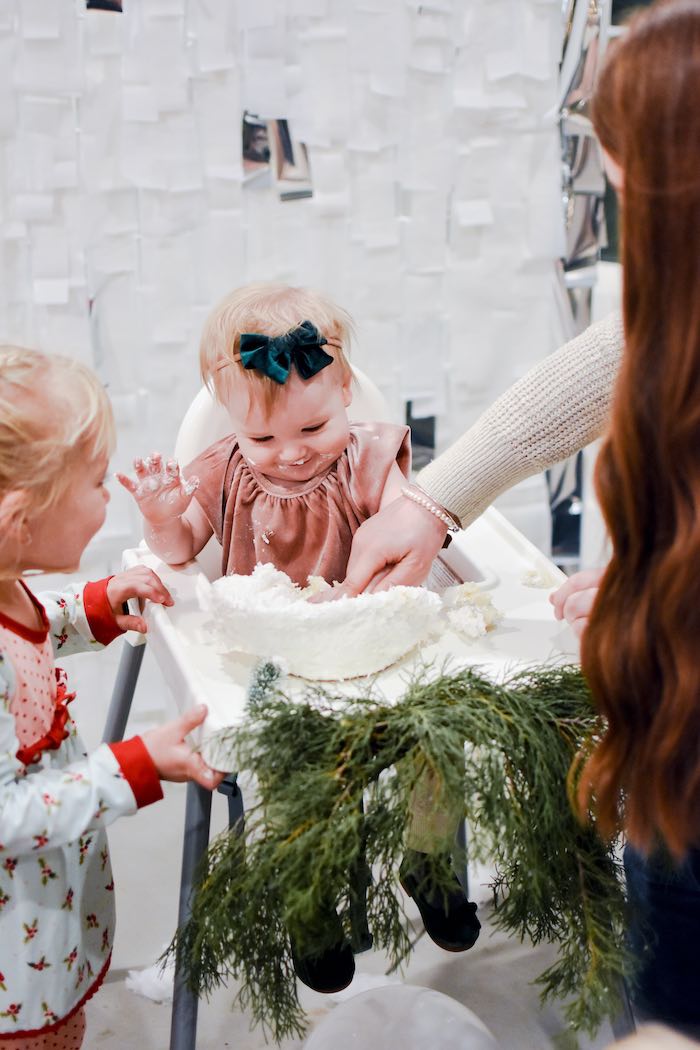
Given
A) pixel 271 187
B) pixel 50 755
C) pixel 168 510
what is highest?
pixel 271 187

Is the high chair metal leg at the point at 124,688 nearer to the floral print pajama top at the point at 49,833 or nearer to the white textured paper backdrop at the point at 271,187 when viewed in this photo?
the floral print pajama top at the point at 49,833

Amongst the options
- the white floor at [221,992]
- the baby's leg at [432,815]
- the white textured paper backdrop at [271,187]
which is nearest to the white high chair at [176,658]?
the baby's leg at [432,815]

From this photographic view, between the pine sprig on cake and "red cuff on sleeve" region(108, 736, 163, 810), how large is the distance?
7cm

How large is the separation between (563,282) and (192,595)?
880 mm

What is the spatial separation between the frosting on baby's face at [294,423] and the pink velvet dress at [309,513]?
2cm

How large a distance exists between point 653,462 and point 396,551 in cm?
33

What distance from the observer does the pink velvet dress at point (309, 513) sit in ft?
3.12

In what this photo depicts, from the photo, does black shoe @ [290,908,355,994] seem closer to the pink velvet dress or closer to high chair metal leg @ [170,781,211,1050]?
high chair metal leg @ [170,781,211,1050]

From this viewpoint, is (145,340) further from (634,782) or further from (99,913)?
(634,782)

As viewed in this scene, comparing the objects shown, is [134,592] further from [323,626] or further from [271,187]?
[271,187]

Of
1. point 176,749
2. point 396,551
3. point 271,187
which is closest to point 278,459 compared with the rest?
point 396,551

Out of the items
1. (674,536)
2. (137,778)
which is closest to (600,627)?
(674,536)

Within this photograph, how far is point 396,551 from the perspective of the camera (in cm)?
88

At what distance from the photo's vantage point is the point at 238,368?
0.88m
